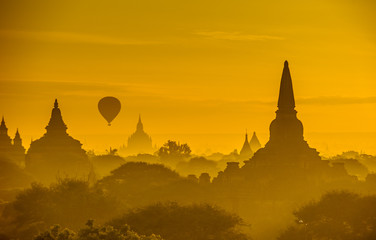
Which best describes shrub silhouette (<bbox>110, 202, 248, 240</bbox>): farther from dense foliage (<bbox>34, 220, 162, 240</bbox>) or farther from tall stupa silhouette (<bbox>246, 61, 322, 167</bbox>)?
tall stupa silhouette (<bbox>246, 61, 322, 167</bbox>)

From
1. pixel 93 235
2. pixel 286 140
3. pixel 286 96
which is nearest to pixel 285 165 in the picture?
pixel 286 140

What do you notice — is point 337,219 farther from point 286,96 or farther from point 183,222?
point 286,96

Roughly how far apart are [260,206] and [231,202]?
9.59 feet

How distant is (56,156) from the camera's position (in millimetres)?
183000

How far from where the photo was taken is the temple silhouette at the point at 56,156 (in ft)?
591

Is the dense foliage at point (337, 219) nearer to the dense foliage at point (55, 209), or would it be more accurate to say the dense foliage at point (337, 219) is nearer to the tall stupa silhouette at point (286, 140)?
the dense foliage at point (55, 209)

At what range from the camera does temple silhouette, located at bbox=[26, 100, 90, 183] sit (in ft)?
591

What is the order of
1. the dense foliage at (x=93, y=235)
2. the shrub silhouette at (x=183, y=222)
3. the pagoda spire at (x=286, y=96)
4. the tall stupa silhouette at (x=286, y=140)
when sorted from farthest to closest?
the pagoda spire at (x=286, y=96) → the tall stupa silhouette at (x=286, y=140) → the shrub silhouette at (x=183, y=222) → the dense foliage at (x=93, y=235)

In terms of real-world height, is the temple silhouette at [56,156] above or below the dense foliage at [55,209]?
above

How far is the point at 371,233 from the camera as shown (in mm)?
90062

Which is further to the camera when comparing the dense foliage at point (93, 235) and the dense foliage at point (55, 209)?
the dense foliage at point (55, 209)

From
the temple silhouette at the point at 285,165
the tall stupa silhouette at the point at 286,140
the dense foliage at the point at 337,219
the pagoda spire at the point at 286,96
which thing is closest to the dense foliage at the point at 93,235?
the dense foliage at the point at 337,219

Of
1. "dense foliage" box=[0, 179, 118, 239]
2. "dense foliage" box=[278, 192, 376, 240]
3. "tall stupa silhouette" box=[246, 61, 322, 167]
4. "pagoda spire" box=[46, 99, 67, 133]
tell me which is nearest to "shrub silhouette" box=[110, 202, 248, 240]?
"dense foliage" box=[278, 192, 376, 240]

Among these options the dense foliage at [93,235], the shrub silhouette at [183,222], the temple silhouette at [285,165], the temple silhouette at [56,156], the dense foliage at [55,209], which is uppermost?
the temple silhouette at [56,156]
